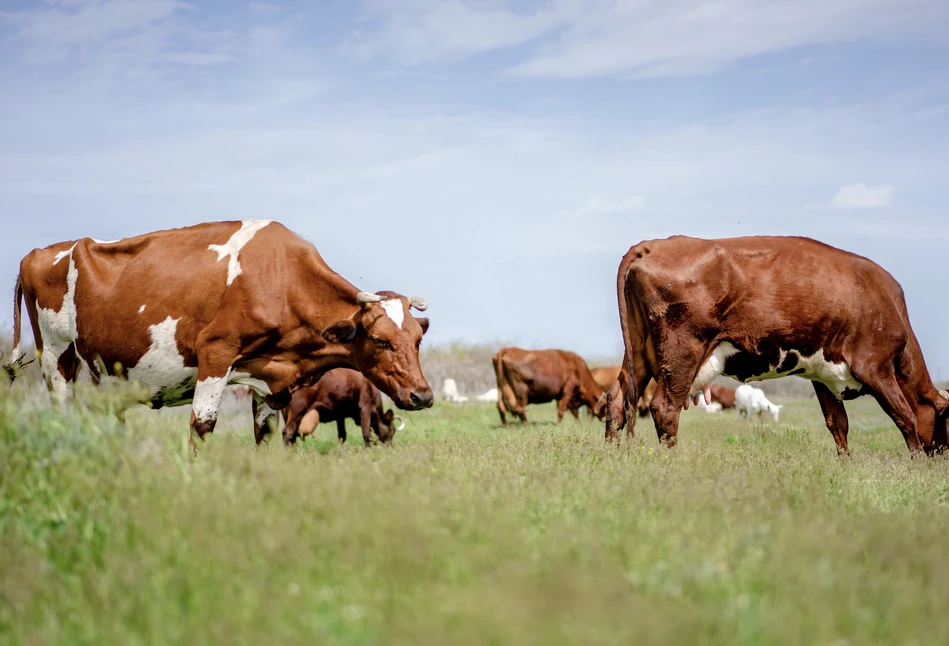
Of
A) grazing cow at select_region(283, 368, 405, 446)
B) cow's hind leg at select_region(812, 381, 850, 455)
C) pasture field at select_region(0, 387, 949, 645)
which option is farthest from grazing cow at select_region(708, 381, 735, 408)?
pasture field at select_region(0, 387, 949, 645)

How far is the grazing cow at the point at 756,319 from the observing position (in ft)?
34.4

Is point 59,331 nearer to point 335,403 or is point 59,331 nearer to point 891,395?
point 335,403

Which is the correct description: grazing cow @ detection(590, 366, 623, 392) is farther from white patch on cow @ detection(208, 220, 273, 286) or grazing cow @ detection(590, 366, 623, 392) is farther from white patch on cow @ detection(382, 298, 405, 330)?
white patch on cow @ detection(208, 220, 273, 286)

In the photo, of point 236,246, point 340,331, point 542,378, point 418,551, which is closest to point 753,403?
point 542,378

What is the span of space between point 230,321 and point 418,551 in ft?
17.8

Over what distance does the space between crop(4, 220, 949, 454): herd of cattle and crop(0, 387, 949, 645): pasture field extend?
252 centimetres

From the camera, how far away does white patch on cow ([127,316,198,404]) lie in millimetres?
9680

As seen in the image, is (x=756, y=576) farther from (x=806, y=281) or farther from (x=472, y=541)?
(x=806, y=281)

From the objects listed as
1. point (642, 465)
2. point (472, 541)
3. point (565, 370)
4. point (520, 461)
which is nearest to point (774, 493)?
point (642, 465)

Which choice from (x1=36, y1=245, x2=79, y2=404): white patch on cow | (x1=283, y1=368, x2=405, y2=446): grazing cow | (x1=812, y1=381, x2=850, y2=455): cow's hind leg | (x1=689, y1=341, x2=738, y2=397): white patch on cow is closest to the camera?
(x1=36, y1=245, x2=79, y2=404): white patch on cow

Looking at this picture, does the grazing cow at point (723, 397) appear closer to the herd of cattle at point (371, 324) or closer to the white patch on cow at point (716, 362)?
the herd of cattle at point (371, 324)

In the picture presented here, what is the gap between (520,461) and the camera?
7.88 meters

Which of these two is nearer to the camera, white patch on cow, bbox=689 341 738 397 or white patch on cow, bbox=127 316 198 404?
white patch on cow, bbox=127 316 198 404

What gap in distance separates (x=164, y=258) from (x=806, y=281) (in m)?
7.19
